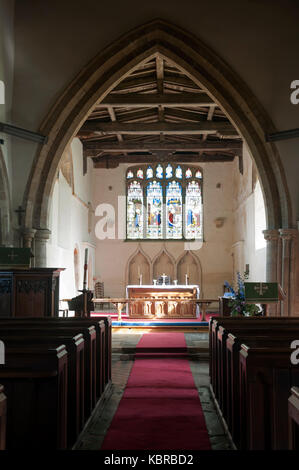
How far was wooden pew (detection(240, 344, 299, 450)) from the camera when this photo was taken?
2418 mm

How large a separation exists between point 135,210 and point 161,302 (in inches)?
225

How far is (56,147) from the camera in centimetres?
857

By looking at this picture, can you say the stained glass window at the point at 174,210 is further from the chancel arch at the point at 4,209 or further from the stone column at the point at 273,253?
the chancel arch at the point at 4,209

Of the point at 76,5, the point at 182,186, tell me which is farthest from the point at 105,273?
the point at 76,5

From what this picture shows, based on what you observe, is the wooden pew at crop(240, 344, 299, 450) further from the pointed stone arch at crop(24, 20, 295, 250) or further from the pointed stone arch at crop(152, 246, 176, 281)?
the pointed stone arch at crop(152, 246, 176, 281)

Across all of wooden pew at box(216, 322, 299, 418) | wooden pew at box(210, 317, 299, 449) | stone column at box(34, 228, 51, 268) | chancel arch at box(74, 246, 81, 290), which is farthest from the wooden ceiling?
wooden pew at box(216, 322, 299, 418)

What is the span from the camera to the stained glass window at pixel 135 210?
53.6ft

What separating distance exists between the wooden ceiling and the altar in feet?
13.5

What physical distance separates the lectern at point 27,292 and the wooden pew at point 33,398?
3.44 meters

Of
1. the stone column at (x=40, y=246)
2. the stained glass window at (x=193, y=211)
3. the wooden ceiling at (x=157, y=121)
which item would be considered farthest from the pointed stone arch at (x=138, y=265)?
the stone column at (x=40, y=246)

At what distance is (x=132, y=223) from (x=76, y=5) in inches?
343

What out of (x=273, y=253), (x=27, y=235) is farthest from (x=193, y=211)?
(x=27, y=235)

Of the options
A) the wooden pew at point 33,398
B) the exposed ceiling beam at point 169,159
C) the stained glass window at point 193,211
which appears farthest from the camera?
the stained glass window at point 193,211

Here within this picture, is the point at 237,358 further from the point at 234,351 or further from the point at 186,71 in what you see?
the point at 186,71
